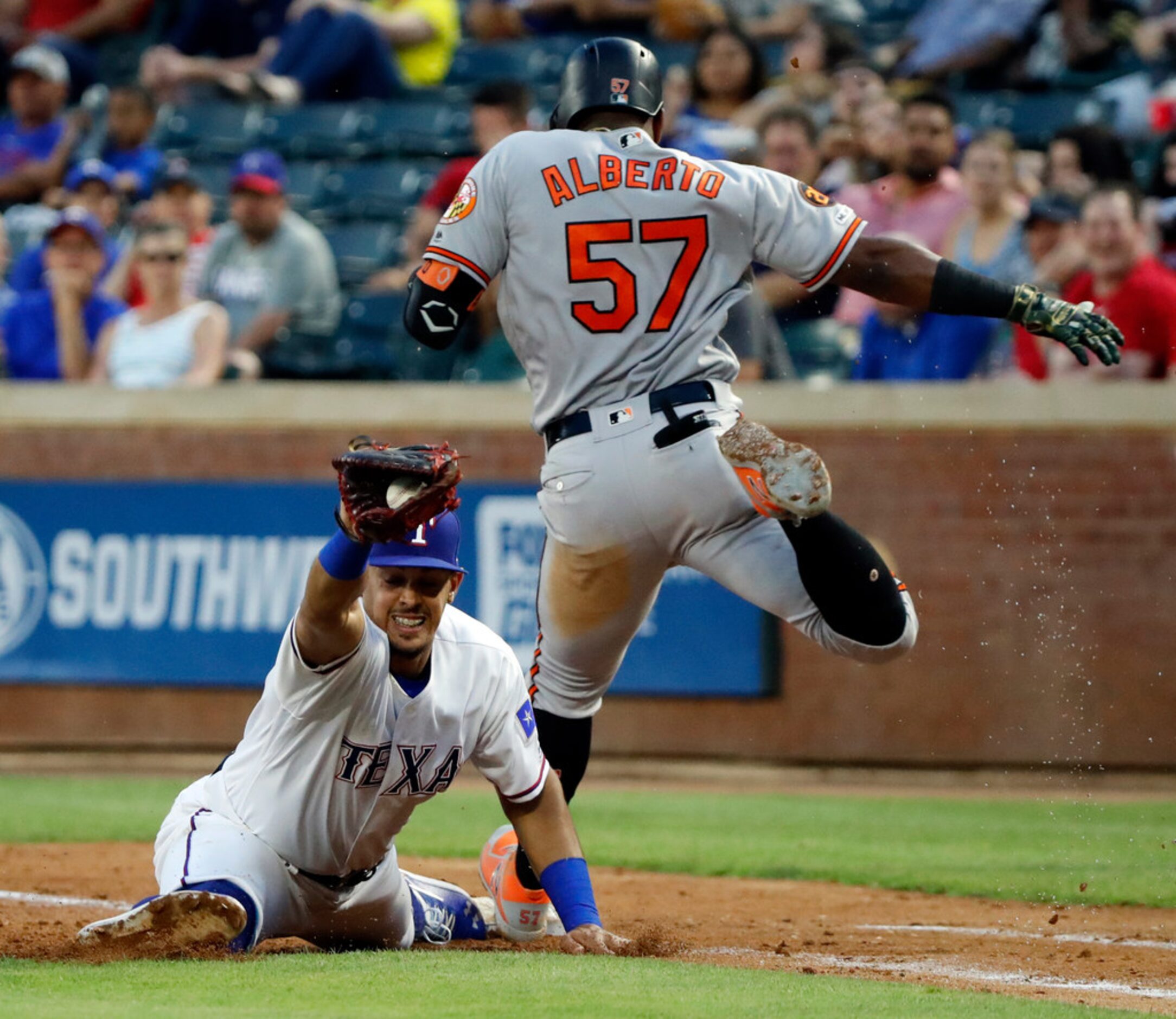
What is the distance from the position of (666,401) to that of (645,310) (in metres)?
0.23

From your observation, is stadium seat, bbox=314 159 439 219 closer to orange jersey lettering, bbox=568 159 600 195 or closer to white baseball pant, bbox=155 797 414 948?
orange jersey lettering, bbox=568 159 600 195

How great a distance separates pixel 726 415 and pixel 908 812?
13.3ft

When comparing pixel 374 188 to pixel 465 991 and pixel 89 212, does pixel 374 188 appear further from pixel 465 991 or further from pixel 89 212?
pixel 465 991

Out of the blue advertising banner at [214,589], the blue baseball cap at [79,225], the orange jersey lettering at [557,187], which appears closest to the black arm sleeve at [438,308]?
the orange jersey lettering at [557,187]

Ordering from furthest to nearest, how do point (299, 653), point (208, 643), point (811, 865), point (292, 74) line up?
point (292, 74), point (208, 643), point (811, 865), point (299, 653)

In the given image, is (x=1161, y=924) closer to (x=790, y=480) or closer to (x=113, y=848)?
(x=790, y=480)

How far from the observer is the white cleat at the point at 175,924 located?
3.84m

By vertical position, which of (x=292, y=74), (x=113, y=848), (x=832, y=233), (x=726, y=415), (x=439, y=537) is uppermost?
(x=292, y=74)

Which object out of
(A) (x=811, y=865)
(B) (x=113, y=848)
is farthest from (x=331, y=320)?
(A) (x=811, y=865)

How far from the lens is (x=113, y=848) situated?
6664 mm

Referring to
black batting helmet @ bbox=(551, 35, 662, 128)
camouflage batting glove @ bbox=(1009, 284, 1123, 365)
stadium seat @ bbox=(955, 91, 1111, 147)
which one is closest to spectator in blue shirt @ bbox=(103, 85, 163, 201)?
stadium seat @ bbox=(955, 91, 1111, 147)

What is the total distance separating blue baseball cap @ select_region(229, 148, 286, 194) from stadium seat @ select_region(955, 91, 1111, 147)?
4.16 meters

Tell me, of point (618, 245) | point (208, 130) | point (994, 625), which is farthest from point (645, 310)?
point (208, 130)

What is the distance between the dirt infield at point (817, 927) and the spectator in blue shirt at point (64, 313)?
13.9 ft
